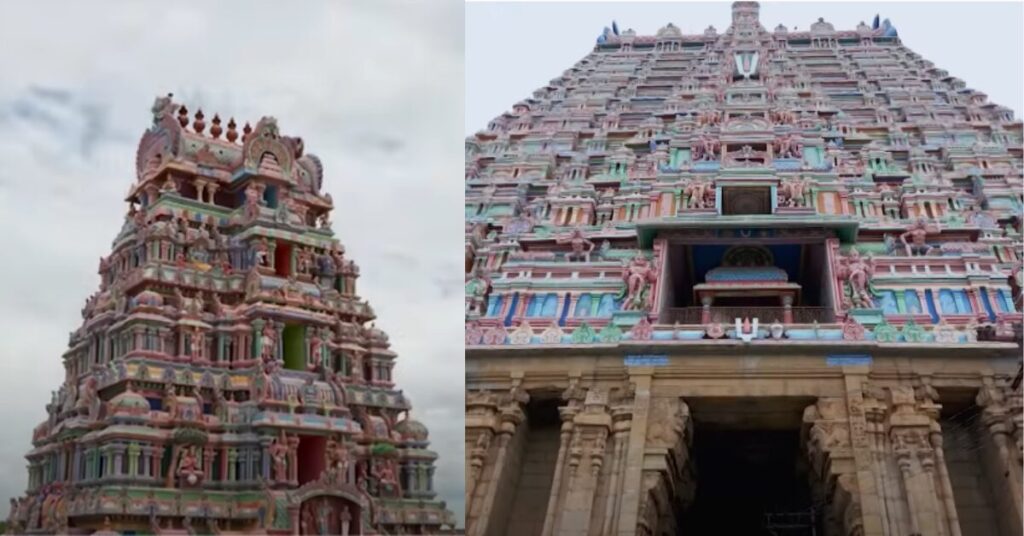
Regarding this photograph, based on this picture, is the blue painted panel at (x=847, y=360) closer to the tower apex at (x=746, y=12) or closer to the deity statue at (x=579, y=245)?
the deity statue at (x=579, y=245)

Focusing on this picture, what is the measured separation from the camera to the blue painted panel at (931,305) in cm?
1322

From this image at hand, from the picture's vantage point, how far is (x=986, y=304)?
1336 centimetres

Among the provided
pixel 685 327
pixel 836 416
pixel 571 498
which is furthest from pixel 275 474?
pixel 836 416

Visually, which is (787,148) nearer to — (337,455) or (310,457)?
(337,455)

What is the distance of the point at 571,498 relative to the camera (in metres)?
11.4

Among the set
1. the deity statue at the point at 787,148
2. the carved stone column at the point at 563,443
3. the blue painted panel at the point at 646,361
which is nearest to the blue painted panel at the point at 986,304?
the blue painted panel at the point at 646,361

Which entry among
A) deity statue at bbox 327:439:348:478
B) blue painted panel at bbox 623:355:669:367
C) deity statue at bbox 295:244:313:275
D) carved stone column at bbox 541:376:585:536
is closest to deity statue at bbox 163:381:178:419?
deity statue at bbox 327:439:348:478

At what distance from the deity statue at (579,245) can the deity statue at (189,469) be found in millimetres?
5286

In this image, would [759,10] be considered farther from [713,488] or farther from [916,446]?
[916,446]

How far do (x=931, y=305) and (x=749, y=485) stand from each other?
3.48 m

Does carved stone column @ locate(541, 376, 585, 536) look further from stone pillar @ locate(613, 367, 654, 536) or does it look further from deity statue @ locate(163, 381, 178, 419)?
deity statue @ locate(163, 381, 178, 419)

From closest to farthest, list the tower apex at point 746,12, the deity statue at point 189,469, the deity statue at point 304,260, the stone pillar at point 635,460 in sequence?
the stone pillar at point 635,460 < the deity statue at point 189,469 < the deity statue at point 304,260 < the tower apex at point 746,12

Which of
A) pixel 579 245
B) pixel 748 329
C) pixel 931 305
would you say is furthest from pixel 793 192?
pixel 748 329

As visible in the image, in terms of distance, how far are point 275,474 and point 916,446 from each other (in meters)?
7.16
